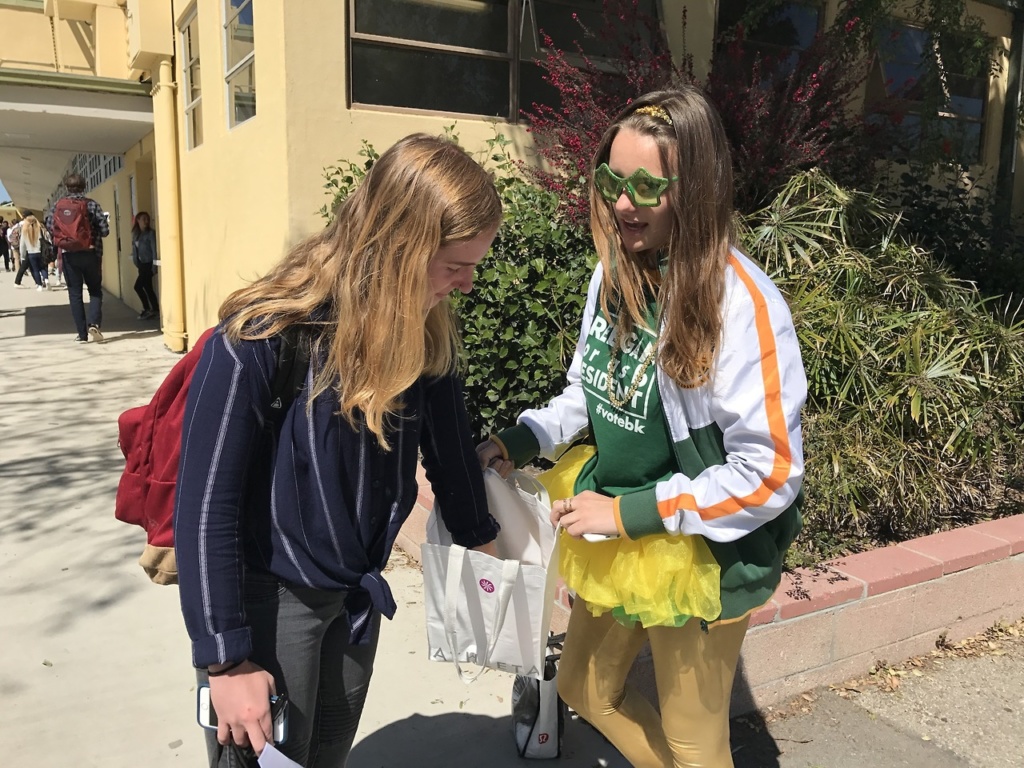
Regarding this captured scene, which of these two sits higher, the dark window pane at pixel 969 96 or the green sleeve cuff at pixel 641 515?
the dark window pane at pixel 969 96

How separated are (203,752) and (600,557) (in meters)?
1.70

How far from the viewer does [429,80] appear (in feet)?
22.4

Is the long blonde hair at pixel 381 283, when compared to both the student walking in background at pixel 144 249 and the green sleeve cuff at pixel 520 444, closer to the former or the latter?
the green sleeve cuff at pixel 520 444

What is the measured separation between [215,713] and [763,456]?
45.1 inches

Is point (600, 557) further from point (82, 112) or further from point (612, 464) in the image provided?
point (82, 112)

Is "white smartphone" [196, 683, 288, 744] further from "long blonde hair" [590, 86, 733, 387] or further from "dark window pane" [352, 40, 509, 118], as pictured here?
"dark window pane" [352, 40, 509, 118]

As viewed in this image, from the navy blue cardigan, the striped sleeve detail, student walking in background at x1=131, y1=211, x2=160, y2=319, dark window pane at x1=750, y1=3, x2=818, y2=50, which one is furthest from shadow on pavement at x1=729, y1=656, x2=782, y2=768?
student walking in background at x1=131, y1=211, x2=160, y2=319

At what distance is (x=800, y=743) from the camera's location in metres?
2.83

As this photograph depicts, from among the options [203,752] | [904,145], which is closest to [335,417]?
[203,752]

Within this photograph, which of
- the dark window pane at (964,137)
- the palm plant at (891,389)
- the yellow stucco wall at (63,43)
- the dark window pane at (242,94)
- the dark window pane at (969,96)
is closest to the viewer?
the palm plant at (891,389)

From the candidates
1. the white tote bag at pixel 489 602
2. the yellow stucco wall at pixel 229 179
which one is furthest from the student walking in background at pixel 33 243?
the white tote bag at pixel 489 602

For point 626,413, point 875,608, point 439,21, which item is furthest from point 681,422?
point 439,21

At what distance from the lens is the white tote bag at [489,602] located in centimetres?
177

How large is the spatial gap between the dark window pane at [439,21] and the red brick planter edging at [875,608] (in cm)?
525
